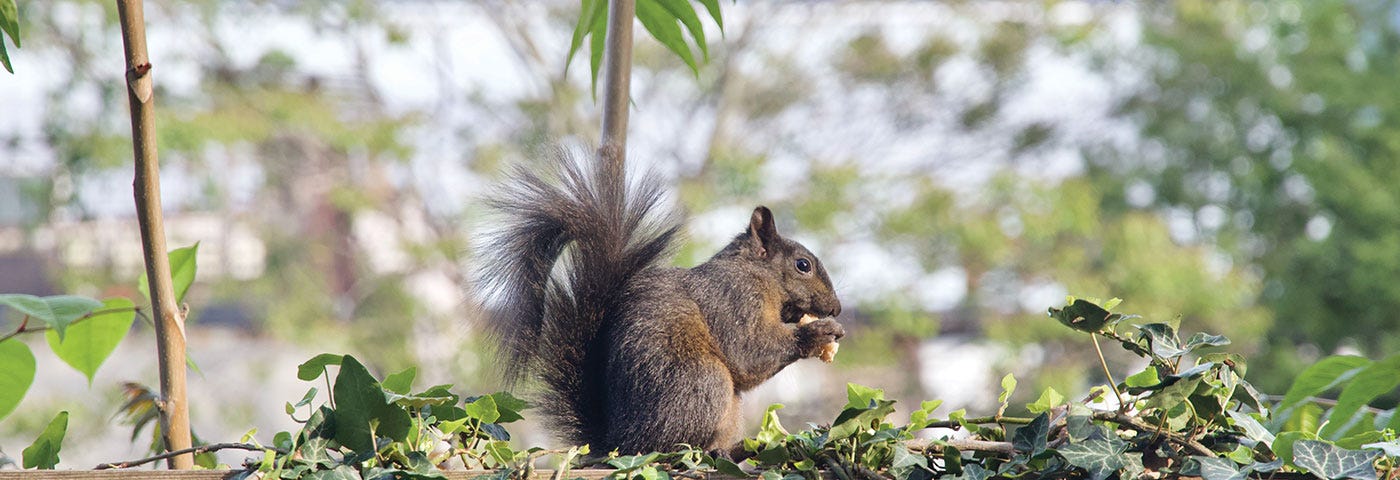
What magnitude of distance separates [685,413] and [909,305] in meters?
Result: 4.74

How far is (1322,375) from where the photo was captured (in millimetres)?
959

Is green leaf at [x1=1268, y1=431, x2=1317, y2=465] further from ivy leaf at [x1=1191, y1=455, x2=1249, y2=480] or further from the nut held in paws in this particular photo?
the nut held in paws

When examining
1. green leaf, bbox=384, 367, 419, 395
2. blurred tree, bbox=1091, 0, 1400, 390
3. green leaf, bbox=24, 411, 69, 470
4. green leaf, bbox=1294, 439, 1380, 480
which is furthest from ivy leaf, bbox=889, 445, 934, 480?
blurred tree, bbox=1091, 0, 1400, 390

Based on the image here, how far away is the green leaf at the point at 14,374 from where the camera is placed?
89 centimetres

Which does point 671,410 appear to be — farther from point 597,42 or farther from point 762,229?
point 762,229

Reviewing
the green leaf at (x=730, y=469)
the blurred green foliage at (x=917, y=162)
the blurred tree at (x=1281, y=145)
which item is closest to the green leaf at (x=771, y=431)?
the green leaf at (x=730, y=469)

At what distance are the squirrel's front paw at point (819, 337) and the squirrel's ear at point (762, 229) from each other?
20 centimetres

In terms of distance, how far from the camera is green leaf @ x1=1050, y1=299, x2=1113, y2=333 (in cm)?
75

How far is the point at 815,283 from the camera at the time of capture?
4.37ft

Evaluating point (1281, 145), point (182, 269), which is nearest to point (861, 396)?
point (182, 269)

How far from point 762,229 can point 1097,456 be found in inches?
26.7

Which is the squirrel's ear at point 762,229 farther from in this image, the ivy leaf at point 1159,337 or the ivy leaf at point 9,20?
the ivy leaf at point 9,20

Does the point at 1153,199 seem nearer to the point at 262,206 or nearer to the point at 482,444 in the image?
the point at 262,206

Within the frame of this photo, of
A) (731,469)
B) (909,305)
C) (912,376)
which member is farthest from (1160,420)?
(912,376)
